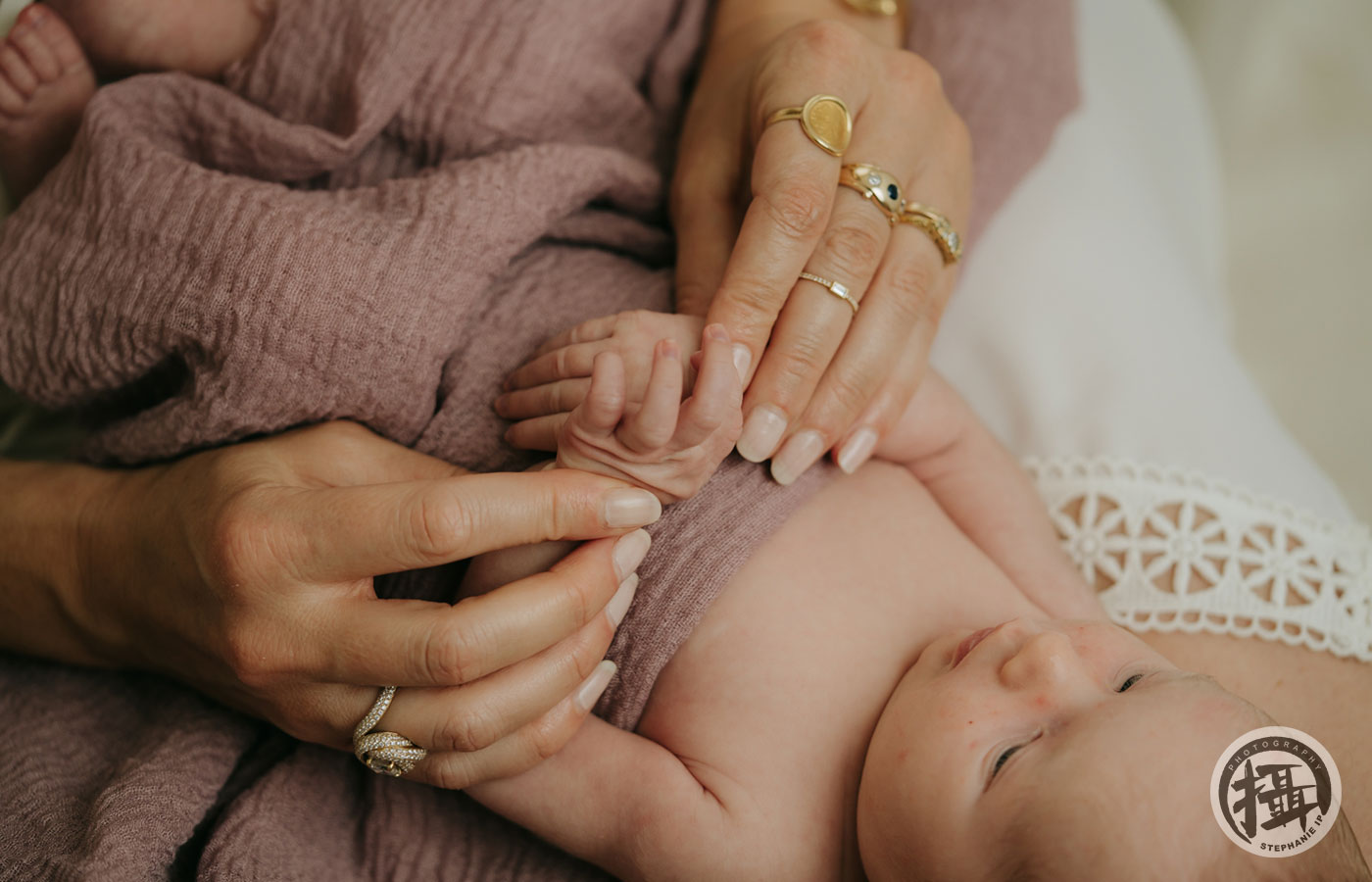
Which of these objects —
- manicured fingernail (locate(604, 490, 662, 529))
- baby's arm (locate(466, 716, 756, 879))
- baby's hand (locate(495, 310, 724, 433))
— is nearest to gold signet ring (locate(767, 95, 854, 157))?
baby's hand (locate(495, 310, 724, 433))

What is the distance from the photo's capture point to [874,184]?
3.45 ft

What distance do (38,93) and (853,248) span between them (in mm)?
1074

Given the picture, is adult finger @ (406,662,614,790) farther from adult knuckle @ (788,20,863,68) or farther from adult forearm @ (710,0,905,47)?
adult forearm @ (710,0,905,47)

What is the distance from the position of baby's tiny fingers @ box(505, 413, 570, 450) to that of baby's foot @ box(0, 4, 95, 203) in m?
0.78

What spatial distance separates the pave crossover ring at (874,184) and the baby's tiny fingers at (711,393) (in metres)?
0.34

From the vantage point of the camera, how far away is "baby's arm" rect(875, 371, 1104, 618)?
45.3 inches

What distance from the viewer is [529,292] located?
3.70 feet

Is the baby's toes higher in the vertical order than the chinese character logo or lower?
lower

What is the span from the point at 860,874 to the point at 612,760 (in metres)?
0.32

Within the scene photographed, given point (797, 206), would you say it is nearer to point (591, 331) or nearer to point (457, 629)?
point (591, 331)

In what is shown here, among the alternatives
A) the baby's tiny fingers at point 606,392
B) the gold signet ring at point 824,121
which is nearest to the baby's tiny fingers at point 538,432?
the baby's tiny fingers at point 606,392

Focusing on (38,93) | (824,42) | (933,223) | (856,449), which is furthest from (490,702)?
(38,93)

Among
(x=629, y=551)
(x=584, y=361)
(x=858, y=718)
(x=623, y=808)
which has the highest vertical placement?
(x=584, y=361)

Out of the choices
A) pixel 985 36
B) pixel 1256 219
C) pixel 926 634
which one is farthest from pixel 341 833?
pixel 1256 219
